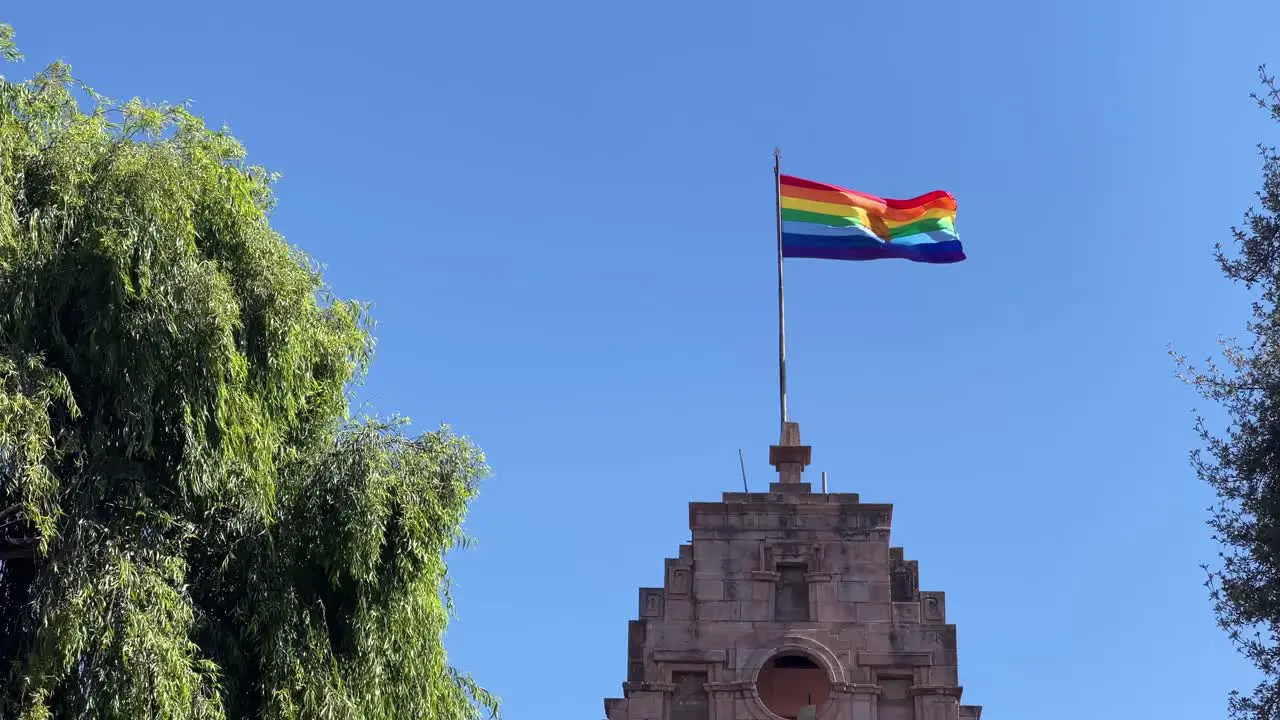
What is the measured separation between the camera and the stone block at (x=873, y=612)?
24.9 metres

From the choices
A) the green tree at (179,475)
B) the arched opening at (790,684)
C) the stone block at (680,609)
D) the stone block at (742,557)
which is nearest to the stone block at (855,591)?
the arched opening at (790,684)

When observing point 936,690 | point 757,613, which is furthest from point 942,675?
point 757,613

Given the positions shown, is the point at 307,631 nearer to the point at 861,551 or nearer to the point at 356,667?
the point at 356,667

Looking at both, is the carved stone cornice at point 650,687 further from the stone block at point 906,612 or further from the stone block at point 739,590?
the stone block at point 906,612

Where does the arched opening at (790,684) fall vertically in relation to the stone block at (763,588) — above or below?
below

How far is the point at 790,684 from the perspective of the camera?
25234mm

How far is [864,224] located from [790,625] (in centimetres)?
850

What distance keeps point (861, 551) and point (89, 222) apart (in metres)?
12.0

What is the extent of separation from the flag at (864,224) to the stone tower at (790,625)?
6.06 meters

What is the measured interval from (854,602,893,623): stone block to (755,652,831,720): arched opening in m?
0.95

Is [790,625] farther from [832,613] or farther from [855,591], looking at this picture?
[855,591]

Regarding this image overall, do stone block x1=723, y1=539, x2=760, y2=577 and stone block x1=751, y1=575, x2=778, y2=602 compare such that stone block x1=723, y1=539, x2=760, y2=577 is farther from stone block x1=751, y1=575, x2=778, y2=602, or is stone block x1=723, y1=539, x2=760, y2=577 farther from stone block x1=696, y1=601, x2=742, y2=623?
stone block x1=696, y1=601, x2=742, y2=623

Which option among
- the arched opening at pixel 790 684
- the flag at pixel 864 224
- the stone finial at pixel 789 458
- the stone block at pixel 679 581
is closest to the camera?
the arched opening at pixel 790 684

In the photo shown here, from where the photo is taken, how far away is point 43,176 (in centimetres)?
2497
